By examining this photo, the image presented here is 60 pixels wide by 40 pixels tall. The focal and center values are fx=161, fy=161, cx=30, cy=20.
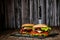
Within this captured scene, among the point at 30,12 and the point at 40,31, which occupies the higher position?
the point at 30,12

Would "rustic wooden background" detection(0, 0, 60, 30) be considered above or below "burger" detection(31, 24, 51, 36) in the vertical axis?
above

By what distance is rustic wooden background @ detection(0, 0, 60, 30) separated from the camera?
2383mm

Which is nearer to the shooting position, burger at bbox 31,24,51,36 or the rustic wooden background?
burger at bbox 31,24,51,36

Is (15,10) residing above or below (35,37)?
above

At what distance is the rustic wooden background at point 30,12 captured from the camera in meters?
2.38

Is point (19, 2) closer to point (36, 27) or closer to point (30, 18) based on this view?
point (30, 18)

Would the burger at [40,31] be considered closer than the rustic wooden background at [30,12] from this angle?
Yes

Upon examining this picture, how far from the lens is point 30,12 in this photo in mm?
2408

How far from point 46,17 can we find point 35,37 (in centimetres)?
96

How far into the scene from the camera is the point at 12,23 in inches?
94.5

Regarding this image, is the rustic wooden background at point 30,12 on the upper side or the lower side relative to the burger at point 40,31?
upper

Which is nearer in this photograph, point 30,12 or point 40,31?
point 40,31

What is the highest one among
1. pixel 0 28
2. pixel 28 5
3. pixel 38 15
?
pixel 28 5

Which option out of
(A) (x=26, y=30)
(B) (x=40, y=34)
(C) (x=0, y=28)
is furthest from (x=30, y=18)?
(B) (x=40, y=34)
